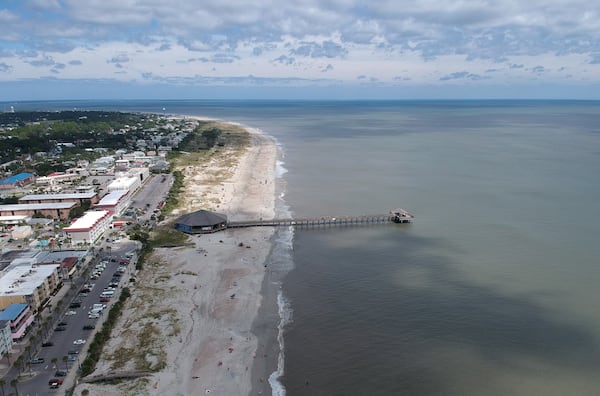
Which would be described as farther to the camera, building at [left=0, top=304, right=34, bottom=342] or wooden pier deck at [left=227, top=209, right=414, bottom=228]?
wooden pier deck at [left=227, top=209, right=414, bottom=228]

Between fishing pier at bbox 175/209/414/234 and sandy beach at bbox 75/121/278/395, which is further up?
fishing pier at bbox 175/209/414/234

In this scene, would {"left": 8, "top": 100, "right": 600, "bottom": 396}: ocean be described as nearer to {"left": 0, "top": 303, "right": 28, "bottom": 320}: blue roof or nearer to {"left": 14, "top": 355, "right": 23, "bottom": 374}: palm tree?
{"left": 14, "top": 355, "right": 23, "bottom": 374}: palm tree

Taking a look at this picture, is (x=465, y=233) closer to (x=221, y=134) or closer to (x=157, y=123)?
(x=221, y=134)

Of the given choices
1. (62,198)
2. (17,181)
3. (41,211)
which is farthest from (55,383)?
(17,181)

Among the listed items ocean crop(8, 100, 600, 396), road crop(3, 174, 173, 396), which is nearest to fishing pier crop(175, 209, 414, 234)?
ocean crop(8, 100, 600, 396)

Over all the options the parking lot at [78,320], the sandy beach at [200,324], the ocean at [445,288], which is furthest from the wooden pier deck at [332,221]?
the parking lot at [78,320]

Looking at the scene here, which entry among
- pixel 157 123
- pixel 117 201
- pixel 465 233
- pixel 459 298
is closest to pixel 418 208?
pixel 465 233
